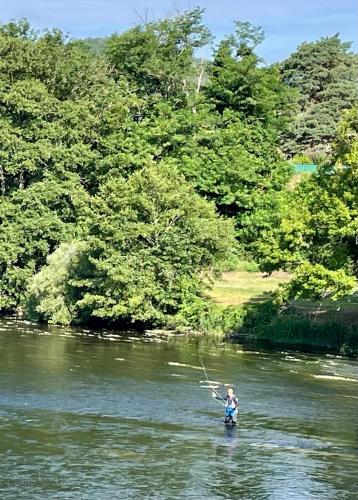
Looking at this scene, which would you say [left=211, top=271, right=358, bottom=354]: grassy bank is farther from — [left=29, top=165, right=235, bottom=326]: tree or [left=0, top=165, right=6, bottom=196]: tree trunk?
[left=0, top=165, right=6, bottom=196]: tree trunk

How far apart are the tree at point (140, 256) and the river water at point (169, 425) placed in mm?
9597

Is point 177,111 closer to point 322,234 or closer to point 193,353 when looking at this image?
point 322,234

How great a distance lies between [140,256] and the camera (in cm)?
7031

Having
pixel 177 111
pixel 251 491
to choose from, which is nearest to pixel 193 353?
pixel 251 491

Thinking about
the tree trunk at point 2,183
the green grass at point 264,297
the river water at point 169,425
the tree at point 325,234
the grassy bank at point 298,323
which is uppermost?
the tree trunk at point 2,183

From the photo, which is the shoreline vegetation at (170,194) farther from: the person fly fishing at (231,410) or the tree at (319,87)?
the person fly fishing at (231,410)

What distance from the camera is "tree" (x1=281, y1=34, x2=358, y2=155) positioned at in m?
125

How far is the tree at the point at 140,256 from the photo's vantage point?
69000 mm

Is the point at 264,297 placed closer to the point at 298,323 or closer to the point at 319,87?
the point at 298,323

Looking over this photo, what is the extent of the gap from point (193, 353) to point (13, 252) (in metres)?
29.3

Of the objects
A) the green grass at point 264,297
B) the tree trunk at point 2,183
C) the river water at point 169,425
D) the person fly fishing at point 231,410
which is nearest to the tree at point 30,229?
the tree trunk at point 2,183

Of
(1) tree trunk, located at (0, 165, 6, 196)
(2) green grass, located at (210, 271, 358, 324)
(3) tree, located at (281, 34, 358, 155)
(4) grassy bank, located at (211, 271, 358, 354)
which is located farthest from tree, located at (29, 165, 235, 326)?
(3) tree, located at (281, 34, 358, 155)

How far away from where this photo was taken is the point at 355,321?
6675cm

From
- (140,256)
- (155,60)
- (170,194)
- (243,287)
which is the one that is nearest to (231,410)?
(140,256)
